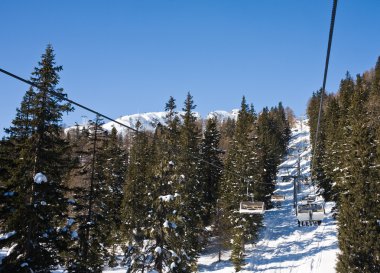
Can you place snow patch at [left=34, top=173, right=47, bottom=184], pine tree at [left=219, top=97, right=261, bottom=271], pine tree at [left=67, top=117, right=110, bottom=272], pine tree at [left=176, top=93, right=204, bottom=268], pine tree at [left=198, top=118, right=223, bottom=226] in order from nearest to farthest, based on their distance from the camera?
snow patch at [left=34, top=173, right=47, bottom=184] → pine tree at [left=67, top=117, right=110, bottom=272] → pine tree at [left=176, top=93, right=204, bottom=268] → pine tree at [left=219, top=97, right=261, bottom=271] → pine tree at [left=198, top=118, right=223, bottom=226]

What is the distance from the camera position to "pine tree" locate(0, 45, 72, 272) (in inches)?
744

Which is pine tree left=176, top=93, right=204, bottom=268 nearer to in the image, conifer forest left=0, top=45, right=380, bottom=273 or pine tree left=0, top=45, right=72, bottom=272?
conifer forest left=0, top=45, right=380, bottom=273

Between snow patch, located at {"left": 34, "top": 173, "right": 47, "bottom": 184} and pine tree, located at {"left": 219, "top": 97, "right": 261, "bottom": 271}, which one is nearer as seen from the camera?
snow patch, located at {"left": 34, "top": 173, "right": 47, "bottom": 184}

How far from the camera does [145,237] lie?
29.7 metres

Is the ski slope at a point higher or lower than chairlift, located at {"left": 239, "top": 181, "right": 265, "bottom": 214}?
lower

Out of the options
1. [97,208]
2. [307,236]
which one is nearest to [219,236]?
[307,236]

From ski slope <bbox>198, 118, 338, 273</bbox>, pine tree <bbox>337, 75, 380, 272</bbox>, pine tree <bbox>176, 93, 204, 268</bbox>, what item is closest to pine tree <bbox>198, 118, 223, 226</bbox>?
pine tree <bbox>176, 93, 204, 268</bbox>

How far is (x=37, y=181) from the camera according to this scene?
61.9 feet

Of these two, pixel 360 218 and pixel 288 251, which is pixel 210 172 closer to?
pixel 288 251

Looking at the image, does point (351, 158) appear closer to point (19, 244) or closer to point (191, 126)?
point (191, 126)

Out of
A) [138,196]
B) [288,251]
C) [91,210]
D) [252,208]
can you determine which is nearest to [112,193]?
[138,196]

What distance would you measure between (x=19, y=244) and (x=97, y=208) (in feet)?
29.7

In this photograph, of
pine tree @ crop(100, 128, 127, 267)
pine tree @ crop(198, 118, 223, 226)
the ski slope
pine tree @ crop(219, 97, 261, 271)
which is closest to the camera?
pine tree @ crop(100, 128, 127, 267)

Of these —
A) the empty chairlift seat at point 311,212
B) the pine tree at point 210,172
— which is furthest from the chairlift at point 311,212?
the pine tree at point 210,172
